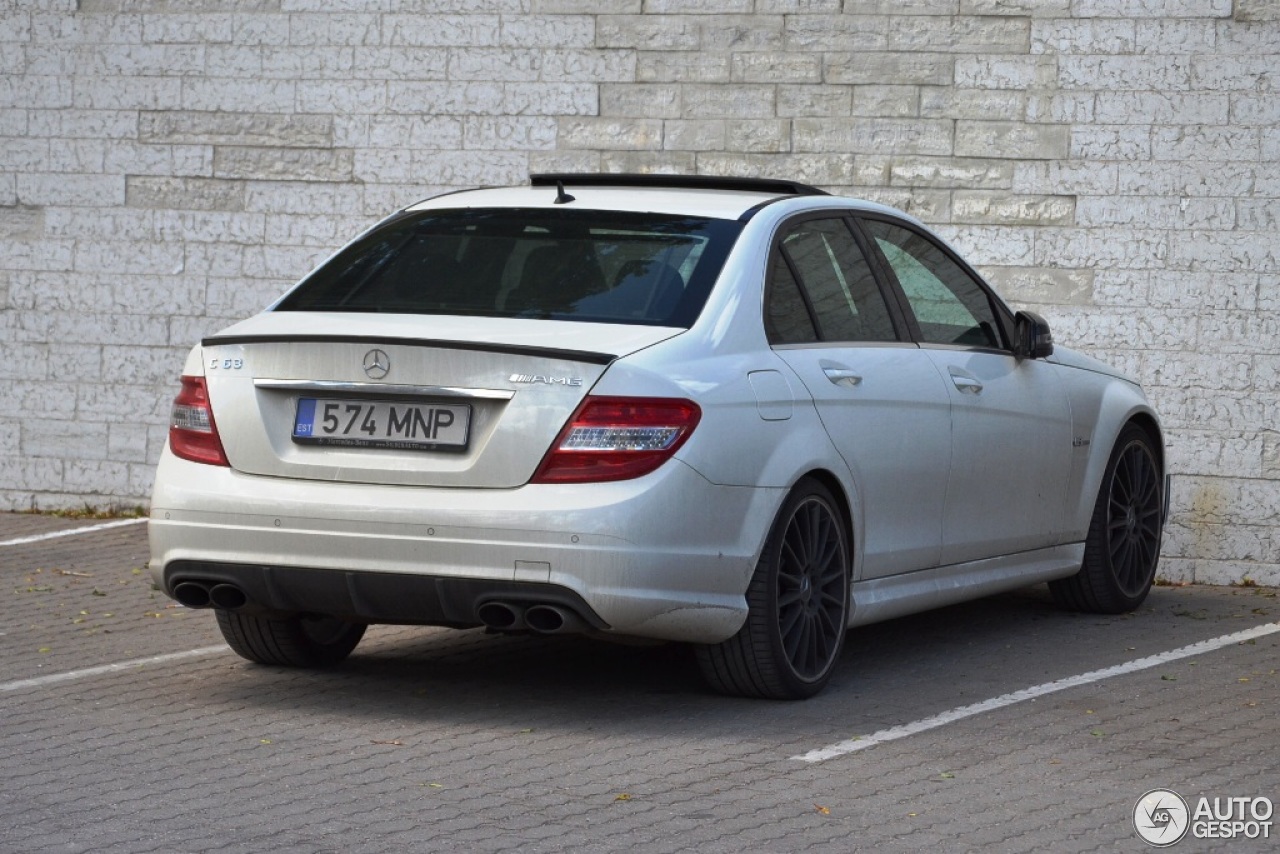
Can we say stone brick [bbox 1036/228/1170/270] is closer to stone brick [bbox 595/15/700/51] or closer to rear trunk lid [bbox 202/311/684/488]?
stone brick [bbox 595/15/700/51]

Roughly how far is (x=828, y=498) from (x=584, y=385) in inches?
45.7

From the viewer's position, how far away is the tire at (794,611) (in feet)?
20.3

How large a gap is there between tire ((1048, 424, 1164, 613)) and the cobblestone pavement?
13.1 inches

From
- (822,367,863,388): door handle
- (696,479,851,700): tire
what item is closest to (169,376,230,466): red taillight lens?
(696,479,851,700): tire

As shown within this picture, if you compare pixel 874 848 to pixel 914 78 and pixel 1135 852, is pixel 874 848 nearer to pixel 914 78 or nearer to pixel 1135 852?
pixel 1135 852

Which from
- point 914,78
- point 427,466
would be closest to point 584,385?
point 427,466

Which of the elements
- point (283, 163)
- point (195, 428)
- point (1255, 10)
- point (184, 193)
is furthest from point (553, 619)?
point (184, 193)

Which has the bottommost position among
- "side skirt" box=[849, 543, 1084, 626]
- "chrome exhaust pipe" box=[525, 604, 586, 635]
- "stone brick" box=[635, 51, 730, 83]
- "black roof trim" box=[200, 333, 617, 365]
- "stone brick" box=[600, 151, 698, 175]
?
"side skirt" box=[849, 543, 1084, 626]

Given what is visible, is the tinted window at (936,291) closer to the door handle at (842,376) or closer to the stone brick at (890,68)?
the door handle at (842,376)

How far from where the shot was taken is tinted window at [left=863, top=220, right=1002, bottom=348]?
7465 millimetres

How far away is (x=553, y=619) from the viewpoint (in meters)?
5.79

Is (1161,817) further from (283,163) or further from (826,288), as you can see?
(283,163)

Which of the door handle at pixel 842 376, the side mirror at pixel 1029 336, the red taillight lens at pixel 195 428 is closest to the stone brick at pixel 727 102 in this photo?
the side mirror at pixel 1029 336

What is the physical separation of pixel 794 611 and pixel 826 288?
1171 mm
